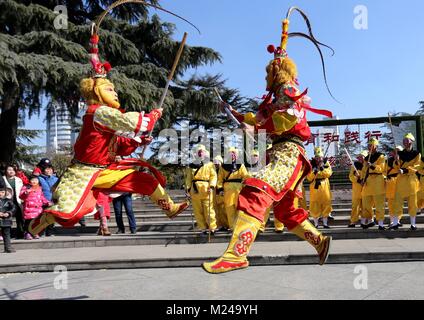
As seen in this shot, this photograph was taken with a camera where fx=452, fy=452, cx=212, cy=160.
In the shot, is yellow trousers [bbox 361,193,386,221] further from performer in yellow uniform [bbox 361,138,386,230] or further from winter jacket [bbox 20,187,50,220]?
winter jacket [bbox 20,187,50,220]

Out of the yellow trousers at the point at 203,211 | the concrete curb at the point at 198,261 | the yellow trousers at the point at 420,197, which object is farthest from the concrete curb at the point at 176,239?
the concrete curb at the point at 198,261

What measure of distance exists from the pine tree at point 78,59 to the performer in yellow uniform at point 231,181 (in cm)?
428

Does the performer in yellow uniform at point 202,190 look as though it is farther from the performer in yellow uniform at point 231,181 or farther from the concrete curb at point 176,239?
the concrete curb at point 176,239

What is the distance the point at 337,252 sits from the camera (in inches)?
247

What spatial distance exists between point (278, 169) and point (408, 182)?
5.55m

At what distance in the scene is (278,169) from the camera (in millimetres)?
3678

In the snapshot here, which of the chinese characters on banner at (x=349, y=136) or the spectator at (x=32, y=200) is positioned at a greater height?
the chinese characters on banner at (x=349, y=136)

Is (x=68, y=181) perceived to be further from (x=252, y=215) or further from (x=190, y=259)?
(x=190, y=259)

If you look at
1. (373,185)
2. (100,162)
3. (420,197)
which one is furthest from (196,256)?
(420,197)

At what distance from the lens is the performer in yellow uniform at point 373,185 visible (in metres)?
8.84

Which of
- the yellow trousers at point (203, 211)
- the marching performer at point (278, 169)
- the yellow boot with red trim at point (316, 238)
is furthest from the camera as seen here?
the yellow trousers at point (203, 211)

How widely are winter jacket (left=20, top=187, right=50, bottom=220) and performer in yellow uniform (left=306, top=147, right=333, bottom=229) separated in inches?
211

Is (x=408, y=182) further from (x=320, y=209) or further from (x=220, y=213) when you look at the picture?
(x=220, y=213)

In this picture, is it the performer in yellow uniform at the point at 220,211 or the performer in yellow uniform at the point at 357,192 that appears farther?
the performer in yellow uniform at the point at 357,192
